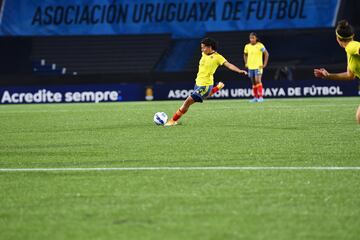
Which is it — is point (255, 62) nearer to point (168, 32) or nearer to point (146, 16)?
point (168, 32)

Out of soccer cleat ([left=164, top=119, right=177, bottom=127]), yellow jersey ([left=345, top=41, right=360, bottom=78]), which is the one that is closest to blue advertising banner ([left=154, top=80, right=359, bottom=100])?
soccer cleat ([left=164, top=119, right=177, bottom=127])

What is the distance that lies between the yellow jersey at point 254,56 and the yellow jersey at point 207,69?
9723 mm

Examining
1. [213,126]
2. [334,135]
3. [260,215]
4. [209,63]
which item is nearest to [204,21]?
[209,63]

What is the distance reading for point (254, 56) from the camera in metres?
28.8

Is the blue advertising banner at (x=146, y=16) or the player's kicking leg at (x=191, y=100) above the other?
the blue advertising banner at (x=146, y=16)

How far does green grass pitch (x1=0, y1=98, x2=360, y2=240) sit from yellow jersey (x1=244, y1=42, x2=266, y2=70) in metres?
13.9

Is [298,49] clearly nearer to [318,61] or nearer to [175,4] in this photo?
[318,61]

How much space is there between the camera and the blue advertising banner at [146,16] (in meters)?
33.1

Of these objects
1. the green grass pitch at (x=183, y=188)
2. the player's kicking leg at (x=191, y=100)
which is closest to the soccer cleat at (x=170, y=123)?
the player's kicking leg at (x=191, y=100)

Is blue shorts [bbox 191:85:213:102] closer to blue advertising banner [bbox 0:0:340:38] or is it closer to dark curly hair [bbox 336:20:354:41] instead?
dark curly hair [bbox 336:20:354:41]

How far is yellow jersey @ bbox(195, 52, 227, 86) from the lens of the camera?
60.8 feet

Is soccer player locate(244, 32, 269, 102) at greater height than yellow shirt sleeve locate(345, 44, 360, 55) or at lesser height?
greater

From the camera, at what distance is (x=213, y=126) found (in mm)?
16453

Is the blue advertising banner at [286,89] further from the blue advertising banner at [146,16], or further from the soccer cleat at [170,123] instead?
the soccer cleat at [170,123]
